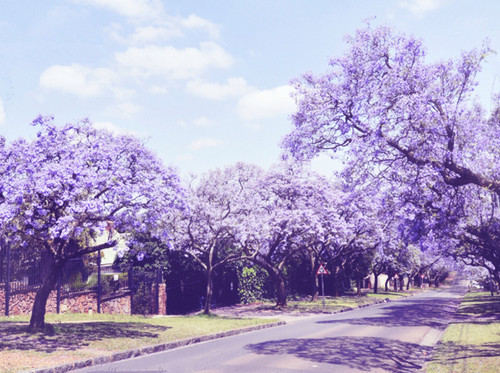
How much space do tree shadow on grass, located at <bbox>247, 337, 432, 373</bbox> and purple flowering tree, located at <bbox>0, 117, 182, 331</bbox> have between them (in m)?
5.52

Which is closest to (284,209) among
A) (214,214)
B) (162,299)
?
(214,214)

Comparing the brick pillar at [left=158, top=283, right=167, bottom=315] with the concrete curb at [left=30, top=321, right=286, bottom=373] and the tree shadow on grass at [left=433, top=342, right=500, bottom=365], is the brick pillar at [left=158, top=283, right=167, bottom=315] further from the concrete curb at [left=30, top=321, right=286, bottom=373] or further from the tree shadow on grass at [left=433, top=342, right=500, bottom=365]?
the tree shadow on grass at [left=433, top=342, right=500, bottom=365]

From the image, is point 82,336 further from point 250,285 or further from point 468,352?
point 250,285

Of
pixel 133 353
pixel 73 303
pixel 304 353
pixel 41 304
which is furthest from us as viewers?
pixel 73 303

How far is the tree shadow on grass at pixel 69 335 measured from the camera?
39.8ft

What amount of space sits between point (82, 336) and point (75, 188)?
4.71 meters

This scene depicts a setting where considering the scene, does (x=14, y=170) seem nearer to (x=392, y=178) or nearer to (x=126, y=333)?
(x=126, y=333)

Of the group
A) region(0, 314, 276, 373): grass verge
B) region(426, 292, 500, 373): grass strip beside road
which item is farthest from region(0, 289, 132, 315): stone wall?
region(426, 292, 500, 373): grass strip beside road

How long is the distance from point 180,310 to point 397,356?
18139mm

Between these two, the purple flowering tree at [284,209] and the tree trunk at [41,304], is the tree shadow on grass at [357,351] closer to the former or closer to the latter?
the tree trunk at [41,304]

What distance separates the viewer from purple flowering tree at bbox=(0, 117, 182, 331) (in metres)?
12.5

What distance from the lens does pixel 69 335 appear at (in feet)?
46.1

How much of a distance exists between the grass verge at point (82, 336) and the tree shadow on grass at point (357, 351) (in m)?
3.67

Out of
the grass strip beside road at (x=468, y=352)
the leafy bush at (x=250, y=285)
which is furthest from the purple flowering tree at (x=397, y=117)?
the leafy bush at (x=250, y=285)
